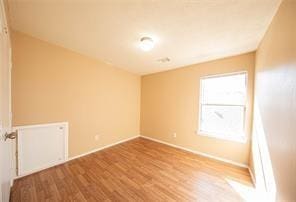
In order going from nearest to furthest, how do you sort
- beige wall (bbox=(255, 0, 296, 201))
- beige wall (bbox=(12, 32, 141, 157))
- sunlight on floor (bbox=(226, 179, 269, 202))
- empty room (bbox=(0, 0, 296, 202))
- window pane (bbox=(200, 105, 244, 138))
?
1. beige wall (bbox=(255, 0, 296, 201))
2. empty room (bbox=(0, 0, 296, 202))
3. sunlight on floor (bbox=(226, 179, 269, 202))
4. beige wall (bbox=(12, 32, 141, 157))
5. window pane (bbox=(200, 105, 244, 138))

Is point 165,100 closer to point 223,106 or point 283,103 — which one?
point 223,106

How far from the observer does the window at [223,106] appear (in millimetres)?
2527

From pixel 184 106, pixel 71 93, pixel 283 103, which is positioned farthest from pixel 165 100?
pixel 283 103

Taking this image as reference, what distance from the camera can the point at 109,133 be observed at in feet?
11.1

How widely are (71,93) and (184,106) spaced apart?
2733 mm

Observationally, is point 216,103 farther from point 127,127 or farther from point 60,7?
point 60,7

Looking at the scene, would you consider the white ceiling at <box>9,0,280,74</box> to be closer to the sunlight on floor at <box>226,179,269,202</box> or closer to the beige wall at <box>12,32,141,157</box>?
the beige wall at <box>12,32,141,157</box>

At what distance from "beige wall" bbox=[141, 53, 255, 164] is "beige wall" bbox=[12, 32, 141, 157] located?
2.50 ft

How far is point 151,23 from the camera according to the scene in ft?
5.35

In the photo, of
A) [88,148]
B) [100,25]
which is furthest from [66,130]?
[100,25]

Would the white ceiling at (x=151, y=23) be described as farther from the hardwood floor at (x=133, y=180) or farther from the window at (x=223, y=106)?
the hardwood floor at (x=133, y=180)

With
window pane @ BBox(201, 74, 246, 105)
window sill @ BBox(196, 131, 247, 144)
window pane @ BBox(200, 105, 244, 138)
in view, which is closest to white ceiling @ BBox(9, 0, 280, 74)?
window pane @ BBox(201, 74, 246, 105)

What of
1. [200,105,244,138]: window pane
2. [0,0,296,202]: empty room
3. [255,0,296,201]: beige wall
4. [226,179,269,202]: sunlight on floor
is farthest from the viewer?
[200,105,244,138]: window pane

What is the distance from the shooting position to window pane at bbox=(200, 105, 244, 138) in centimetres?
255
